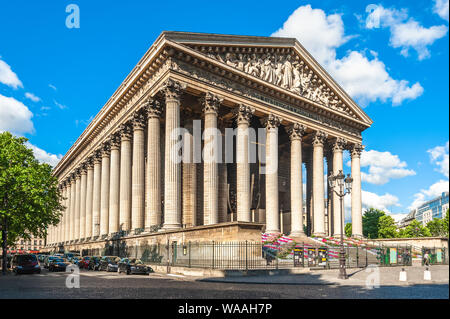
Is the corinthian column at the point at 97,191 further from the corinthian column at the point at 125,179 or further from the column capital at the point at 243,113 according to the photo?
the column capital at the point at 243,113

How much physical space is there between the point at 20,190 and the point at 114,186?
40.1 ft

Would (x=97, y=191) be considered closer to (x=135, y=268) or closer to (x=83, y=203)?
(x=83, y=203)

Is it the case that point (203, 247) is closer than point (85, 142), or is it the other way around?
point (203, 247)

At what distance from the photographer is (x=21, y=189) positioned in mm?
36938

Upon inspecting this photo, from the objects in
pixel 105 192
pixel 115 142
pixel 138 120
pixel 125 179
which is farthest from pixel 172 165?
pixel 105 192

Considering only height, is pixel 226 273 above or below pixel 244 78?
below

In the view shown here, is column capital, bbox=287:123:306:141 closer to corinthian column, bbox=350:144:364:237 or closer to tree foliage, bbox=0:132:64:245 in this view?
corinthian column, bbox=350:144:364:237

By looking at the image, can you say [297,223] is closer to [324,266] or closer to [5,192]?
[324,266]

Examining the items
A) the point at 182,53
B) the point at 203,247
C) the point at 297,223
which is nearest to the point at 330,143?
the point at 297,223

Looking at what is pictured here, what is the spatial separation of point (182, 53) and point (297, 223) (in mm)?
20770

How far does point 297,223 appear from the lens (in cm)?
4378

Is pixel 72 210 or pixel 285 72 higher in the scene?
pixel 285 72

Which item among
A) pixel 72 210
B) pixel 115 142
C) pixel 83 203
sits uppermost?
pixel 115 142

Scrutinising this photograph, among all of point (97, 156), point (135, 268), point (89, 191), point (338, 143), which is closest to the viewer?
point (135, 268)
